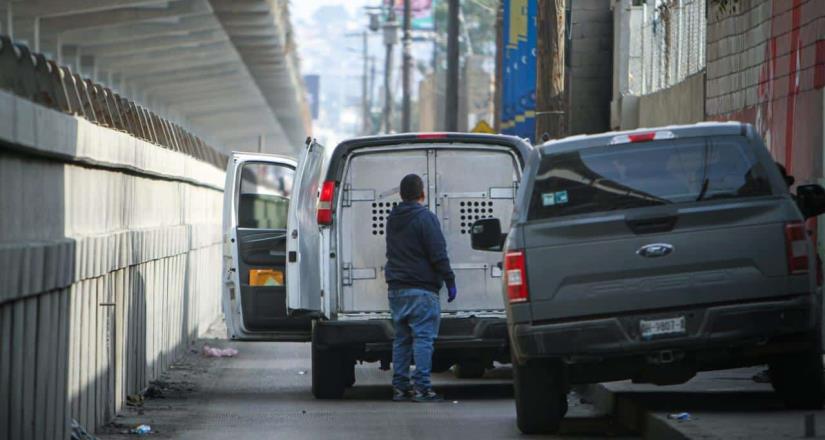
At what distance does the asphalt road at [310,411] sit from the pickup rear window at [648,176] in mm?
1728

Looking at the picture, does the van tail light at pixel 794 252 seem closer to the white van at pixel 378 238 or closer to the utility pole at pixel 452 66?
the white van at pixel 378 238

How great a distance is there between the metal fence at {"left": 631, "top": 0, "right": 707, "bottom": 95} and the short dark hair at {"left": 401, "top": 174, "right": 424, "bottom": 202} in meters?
11.2

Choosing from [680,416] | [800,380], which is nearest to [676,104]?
[800,380]

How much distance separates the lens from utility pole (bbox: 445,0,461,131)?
39.4 meters

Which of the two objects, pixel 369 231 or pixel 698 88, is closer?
pixel 369 231

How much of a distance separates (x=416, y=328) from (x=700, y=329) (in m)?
4.17

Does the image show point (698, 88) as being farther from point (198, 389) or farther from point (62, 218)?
point (62, 218)

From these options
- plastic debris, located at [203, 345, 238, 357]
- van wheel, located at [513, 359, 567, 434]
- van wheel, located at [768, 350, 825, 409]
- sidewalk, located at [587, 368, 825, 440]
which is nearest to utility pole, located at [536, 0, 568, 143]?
plastic debris, located at [203, 345, 238, 357]

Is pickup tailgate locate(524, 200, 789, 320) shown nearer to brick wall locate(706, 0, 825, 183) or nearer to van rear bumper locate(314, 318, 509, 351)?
van rear bumper locate(314, 318, 509, 351)

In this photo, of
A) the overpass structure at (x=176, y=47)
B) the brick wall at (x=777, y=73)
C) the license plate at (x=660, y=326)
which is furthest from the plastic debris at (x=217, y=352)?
the license plate at (x=660, y=326)

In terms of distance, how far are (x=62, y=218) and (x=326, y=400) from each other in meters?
5.07

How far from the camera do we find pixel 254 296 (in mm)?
16953

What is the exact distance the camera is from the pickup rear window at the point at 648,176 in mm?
11289

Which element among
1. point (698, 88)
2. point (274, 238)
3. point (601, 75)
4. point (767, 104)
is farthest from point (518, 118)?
point (274, 238)
